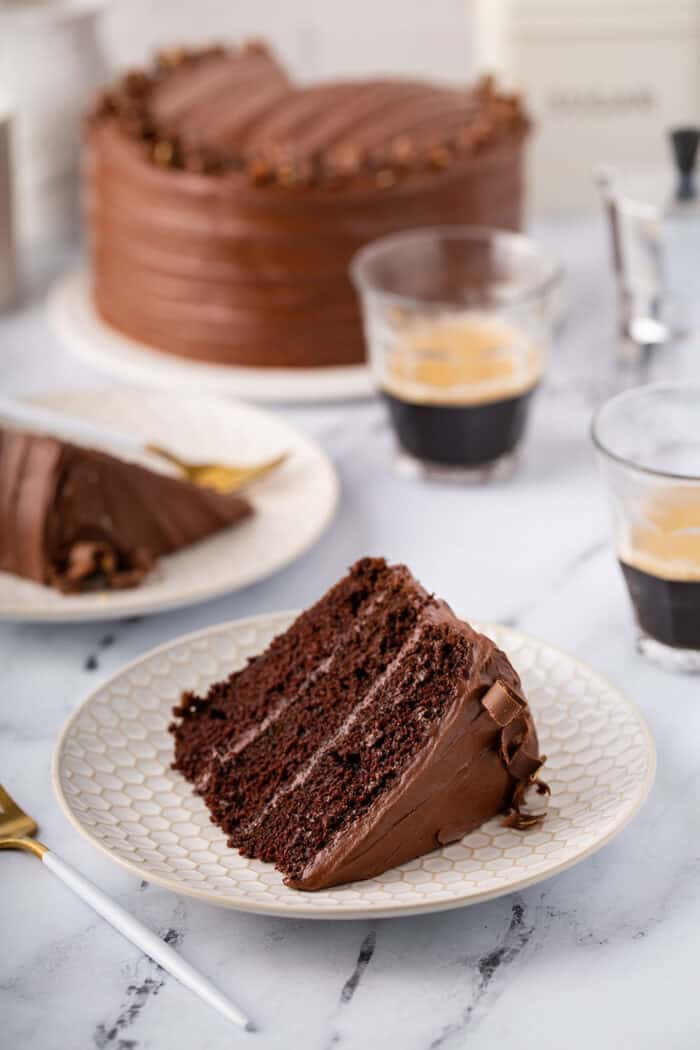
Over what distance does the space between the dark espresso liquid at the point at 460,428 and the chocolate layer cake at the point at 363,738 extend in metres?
0.48

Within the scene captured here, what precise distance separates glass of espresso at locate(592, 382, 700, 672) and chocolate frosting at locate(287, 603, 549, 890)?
26cm

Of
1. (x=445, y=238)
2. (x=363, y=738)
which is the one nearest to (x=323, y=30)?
(x=445, y=238)

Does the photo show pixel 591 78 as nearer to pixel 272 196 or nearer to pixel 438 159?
pixel 438 159

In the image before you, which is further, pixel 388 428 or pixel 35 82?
pixel 35 82

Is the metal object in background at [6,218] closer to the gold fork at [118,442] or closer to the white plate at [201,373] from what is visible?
the white plate at [201,373]

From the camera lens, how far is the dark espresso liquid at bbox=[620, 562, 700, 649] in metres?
1.22

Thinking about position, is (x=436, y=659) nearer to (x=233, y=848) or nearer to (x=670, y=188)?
(x=233, y=848)

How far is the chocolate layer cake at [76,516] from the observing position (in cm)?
138

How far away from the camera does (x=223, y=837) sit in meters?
1.01

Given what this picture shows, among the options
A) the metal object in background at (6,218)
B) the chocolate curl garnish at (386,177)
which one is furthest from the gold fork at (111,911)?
the metal object in background at (6,218)

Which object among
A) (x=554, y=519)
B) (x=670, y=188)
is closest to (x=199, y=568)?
(x=554, y=519)

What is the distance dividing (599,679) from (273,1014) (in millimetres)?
383

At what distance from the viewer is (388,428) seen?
1.79 metres

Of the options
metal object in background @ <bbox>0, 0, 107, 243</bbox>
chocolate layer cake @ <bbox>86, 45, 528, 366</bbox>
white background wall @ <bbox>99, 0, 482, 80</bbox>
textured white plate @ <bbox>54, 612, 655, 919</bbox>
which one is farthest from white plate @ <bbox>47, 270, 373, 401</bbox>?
white background wall @ <bbox>99, 0, 482, 80</bbox>
